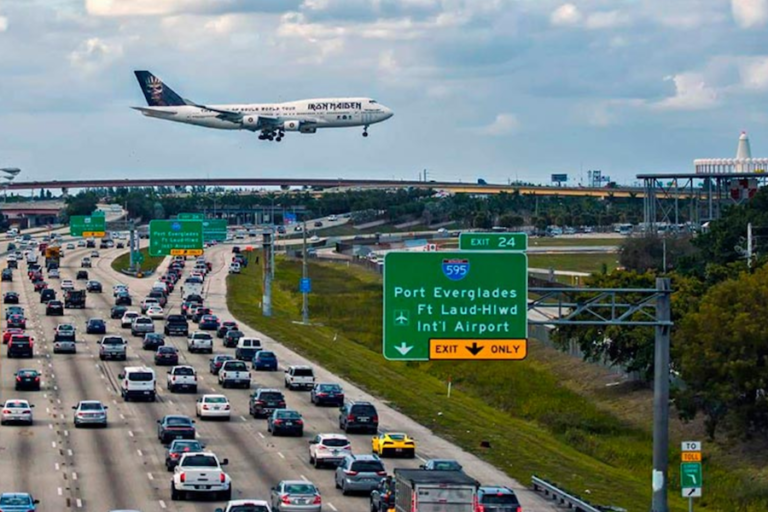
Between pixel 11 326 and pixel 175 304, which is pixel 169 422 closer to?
pixel 11 326

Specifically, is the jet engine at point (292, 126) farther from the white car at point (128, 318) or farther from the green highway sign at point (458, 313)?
the green highway sign at point (458, 313)

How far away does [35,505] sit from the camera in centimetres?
4472

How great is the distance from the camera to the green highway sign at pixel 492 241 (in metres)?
47.4

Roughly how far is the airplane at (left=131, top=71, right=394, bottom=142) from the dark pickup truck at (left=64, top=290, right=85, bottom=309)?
18919 millimetres

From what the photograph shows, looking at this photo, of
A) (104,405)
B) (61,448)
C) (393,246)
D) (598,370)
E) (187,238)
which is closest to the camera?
(61,448)

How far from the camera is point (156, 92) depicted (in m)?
149

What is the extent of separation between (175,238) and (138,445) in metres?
65.1

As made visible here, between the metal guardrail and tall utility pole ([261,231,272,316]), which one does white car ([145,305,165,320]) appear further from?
the metal guardrail

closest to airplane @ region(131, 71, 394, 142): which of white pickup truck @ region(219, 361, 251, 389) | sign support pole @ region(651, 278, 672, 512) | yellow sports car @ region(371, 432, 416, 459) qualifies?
white pickup truck @ region(219, 361, 251, 389)

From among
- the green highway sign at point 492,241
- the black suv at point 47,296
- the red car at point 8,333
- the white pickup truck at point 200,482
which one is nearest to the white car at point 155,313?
the black suv at point 47,296

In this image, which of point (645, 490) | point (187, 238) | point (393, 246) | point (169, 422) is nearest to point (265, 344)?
point (187, 238)

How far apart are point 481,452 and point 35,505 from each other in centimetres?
1987

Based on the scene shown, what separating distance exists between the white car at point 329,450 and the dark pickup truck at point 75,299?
225ft

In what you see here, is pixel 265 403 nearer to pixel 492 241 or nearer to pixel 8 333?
pixel 492 241
